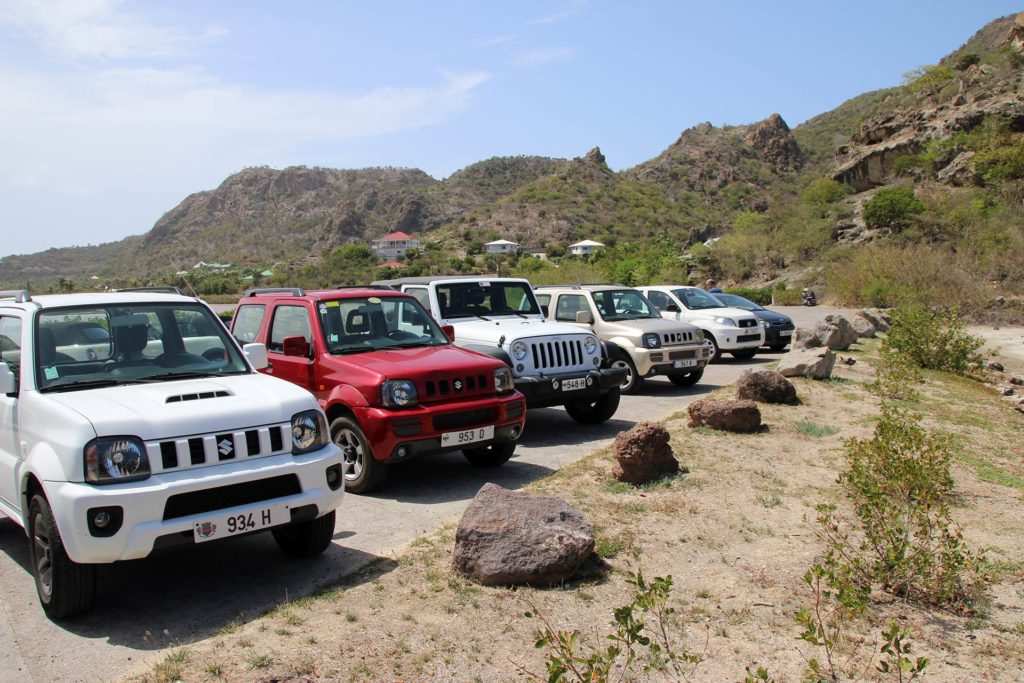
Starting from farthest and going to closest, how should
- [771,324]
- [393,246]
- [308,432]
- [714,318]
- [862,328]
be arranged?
[393,246] → [862,328] → [771,324] → [714,318] → [308,432]

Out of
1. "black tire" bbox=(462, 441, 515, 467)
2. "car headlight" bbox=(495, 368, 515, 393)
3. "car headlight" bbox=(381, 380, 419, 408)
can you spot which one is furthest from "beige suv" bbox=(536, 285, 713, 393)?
"car headlight" bbox=(381, 380, 419, 408)

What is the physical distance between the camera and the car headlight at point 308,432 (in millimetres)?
4938

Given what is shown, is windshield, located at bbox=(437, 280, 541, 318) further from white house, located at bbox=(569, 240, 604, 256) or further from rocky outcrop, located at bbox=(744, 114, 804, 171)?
rocky outcrop, located at bbox=(744, 114, 804, 171)

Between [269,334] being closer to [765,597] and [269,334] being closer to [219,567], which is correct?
[219,567]

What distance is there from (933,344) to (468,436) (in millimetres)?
12102

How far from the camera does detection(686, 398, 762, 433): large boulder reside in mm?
9062

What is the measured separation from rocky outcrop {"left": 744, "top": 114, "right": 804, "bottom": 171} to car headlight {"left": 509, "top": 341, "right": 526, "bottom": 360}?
115285 millimetres

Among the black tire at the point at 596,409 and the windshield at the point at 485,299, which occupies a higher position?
the windshield at the point at 485,299

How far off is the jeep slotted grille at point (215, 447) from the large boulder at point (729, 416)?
5.72 m

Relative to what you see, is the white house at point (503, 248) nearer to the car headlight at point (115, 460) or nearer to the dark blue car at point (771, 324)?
the dark blue car at point (771, 324)

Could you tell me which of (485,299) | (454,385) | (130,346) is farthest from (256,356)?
(485,299)

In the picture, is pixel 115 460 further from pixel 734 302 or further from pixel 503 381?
pixel 734 302

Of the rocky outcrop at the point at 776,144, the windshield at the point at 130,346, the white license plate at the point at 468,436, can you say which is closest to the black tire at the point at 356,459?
the white license plate at the point at 468,436

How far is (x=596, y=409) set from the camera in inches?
405
